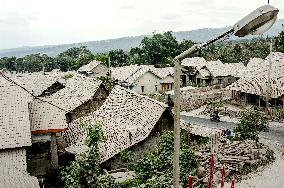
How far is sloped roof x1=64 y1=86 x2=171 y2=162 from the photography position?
2389cm

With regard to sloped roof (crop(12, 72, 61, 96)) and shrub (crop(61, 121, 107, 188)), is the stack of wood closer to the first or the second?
shrub (crop(61, 121, 107, 188))

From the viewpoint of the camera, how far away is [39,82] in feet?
163

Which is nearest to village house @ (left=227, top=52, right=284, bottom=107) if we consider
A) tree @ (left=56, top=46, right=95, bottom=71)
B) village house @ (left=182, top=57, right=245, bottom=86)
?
village house @ (left=182, top=57, right=245, bottom=86)

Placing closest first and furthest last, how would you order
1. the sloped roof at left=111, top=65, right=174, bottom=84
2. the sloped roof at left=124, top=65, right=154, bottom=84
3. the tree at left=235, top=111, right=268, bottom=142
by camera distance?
the tree at left=235, top=111, right=268, bottom=142
the sloped roof at left=124, top=65, right=154, bottom=84
the sloped roof at left=111, top=65, right=174, bottom=84

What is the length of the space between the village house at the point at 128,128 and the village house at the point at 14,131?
4128 mm

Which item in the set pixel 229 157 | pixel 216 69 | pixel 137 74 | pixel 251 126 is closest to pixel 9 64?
pixel 137 74

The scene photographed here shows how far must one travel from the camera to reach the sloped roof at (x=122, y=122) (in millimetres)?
23891

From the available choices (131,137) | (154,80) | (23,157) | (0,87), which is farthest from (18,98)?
(154,80)

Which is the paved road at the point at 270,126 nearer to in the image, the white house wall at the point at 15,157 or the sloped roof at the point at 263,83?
the sloped roof at the point at 263,83

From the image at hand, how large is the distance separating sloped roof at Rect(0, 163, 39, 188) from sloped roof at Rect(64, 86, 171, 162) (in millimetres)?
6726

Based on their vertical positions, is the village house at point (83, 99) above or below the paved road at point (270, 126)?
above

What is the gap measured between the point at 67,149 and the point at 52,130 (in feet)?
11.8

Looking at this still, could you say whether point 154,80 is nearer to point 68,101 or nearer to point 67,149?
point 68,101

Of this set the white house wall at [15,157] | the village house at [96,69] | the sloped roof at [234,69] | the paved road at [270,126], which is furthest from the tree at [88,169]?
the village house at [96,69]
